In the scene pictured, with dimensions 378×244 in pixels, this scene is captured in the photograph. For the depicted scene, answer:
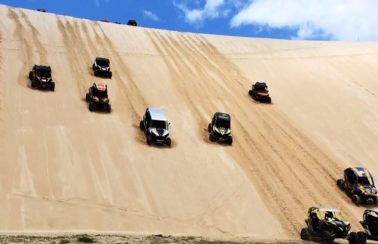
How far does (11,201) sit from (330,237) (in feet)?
49.8

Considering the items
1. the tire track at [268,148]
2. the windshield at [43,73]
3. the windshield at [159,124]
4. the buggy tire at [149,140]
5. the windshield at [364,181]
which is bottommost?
the tire track at [268,148]

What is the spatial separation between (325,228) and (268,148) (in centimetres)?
1333

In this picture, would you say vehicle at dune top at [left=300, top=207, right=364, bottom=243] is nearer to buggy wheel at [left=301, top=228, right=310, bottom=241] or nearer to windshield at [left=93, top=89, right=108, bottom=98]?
buggy wheel at [left=301, top=228, right=310, bottom=241]

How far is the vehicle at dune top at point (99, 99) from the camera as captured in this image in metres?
39.1

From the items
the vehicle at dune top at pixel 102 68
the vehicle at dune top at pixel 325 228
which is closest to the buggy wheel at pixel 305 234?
the vehicle at dune top at pixel 325 228

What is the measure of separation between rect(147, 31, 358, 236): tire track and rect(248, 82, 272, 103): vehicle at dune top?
844mm

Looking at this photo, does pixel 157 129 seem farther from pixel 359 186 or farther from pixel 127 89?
pixel 359 186

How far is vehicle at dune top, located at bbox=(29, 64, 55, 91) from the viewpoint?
41719 millimetres

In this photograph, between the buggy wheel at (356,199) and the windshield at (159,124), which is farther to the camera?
the windshield at (159,124)

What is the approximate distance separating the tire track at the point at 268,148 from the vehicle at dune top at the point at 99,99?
7.14 m

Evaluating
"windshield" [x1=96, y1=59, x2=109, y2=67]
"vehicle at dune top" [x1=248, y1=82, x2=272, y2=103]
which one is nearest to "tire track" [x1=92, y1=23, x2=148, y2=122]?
"windshield" [x1=96, y1=59, x2=109, y2=67]

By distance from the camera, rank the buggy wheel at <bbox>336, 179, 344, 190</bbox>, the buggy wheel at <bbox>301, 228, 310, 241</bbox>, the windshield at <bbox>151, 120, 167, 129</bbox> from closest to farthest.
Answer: the buggy wheel at <bbox>301, 228, 310, 241</bbox>, the buggy wheel at <bbox>336, 179, 344, 190</bbox>, the windshield at <bbox>151, 120, 167, 129</bbox>

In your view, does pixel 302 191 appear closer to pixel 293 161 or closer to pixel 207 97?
pixel 293 161

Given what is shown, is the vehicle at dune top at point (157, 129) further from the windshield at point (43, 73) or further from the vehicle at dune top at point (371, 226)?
the vehicle at dune top at point (371, 226)
